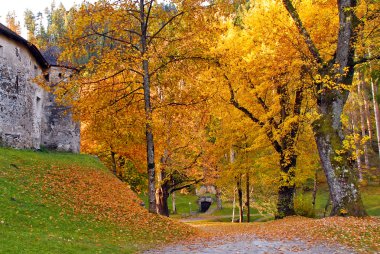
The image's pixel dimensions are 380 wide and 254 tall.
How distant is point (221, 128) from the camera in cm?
2461

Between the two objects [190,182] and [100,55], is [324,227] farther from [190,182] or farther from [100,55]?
[190,182]

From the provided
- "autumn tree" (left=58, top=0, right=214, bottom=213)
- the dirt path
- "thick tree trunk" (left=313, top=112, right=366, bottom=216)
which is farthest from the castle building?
"thick tree trunk" (left=313, top=112, right=366, bottom=216)

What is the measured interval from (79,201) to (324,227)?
8830 mm

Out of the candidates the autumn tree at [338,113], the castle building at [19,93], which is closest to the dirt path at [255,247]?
the autumn tree at [338,113]

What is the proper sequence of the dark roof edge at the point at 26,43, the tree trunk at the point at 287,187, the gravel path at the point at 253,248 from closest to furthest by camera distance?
1. the gravel path at the point at 253,248
2. the tree trunk at the point at 287,187
3. the dark roof edge at the point at 26,43

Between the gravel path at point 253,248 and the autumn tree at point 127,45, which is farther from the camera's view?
the autumn tree at point 127,45

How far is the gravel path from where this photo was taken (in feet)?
29.5

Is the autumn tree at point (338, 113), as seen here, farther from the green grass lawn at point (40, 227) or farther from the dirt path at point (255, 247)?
the green grass lawn at point (40, 227)

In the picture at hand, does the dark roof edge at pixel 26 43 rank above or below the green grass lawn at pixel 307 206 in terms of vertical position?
above

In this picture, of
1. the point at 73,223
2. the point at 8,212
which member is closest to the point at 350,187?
the point at 73,223

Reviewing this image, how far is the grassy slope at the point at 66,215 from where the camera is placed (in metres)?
9.06

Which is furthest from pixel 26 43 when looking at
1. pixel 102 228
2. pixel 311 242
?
pixel 311 242

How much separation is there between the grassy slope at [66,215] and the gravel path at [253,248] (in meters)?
1.22

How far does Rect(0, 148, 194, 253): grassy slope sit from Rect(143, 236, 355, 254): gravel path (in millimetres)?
1219
